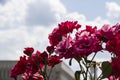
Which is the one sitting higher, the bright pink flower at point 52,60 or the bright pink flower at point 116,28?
the bright pink flower at point 116,28

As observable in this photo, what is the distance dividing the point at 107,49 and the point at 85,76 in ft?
0.51

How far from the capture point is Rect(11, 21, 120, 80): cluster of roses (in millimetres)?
1987

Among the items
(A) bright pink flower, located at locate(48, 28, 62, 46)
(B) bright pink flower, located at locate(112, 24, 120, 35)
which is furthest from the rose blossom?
(A) bright pink flower, located at locate(48, 28, 62, 46)

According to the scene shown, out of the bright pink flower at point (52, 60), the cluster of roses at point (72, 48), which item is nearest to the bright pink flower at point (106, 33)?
the cluster of roses at point (72, 48)

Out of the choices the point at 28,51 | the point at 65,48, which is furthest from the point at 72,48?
the point at 28,51

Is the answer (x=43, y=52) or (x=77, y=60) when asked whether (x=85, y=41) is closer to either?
(x=77, y=60)

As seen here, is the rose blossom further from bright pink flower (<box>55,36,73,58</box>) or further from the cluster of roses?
bright pink flower (<box>55,36,73,58</box>)

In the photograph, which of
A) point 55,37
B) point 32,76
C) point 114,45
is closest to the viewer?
point 114,45

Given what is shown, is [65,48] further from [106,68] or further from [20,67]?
[20,67]

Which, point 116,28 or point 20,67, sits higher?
point 116,28

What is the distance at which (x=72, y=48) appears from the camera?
201cm

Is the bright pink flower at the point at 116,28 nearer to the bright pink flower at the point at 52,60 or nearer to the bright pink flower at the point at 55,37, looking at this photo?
the bright pink flower at the point at 55,37

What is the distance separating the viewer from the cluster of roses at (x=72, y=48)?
1987mm

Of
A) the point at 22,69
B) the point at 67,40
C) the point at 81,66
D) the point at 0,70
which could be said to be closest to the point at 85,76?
the point at 81,66
